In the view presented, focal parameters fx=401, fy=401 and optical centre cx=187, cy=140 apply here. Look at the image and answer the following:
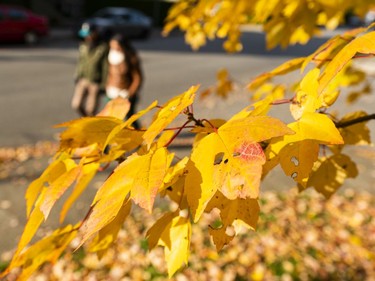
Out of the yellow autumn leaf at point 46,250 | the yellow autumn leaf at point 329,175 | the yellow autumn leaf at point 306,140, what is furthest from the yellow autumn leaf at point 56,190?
the yellow autumn leaf at point 329,175

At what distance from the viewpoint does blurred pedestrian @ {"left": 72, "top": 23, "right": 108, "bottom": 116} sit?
408cm

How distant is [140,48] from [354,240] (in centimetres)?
1189

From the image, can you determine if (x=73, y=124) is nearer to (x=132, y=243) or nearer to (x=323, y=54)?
(x=323, y=54)

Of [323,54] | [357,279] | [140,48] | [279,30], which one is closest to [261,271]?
[357,279]

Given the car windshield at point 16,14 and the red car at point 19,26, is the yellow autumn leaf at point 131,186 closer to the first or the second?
the red car at point 19,26

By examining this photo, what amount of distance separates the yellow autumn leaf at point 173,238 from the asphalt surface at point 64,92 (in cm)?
239

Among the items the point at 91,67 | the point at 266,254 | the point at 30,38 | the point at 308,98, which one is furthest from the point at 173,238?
the point at 30,38

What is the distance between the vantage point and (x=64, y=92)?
7.32 m

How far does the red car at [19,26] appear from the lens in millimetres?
12000

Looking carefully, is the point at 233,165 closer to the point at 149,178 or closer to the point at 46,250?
the point at 149,178

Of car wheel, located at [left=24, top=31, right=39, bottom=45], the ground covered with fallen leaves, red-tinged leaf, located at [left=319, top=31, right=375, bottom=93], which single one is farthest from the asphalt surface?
red-tinged leaf, located at [left=319, top=31, right=375, bottom=93]

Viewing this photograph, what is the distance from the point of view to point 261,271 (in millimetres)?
2637

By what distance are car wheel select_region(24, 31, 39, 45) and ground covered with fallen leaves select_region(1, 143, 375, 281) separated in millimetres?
11063

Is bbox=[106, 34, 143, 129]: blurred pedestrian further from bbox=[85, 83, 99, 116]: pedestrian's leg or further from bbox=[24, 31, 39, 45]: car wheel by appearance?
bbox=[24, 31, 39, 45]: car wheel
